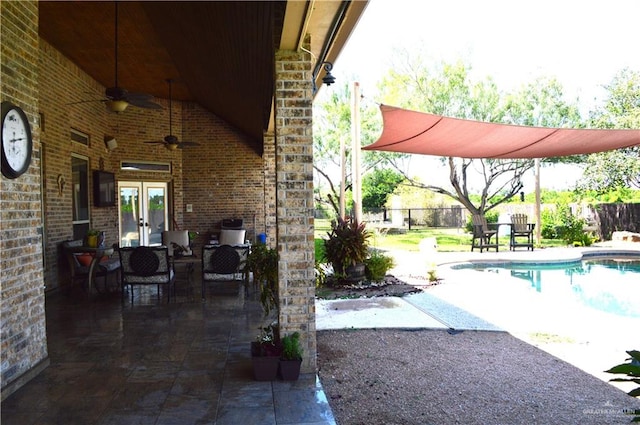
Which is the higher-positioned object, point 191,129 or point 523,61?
point 523,61

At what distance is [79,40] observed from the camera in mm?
6660

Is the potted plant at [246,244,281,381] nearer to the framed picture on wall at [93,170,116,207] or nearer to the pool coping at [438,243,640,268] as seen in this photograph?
the framed picture on wall at [93,170,116,207]

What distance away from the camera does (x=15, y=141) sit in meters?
3.20

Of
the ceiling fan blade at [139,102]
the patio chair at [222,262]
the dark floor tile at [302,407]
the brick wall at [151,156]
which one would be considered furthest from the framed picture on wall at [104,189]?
the dark floor tile at [302,407]

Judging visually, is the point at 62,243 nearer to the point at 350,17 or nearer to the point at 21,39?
the point at 21,39

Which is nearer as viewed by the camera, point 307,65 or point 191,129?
point 307,65

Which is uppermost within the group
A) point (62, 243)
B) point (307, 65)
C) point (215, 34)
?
point (215, 34)

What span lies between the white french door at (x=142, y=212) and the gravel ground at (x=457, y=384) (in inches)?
286

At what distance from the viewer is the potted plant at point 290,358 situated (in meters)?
3.28

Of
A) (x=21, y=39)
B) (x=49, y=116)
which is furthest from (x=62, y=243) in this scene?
(x=21, y=39)

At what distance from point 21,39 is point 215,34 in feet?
5.16

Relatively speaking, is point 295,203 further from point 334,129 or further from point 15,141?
point 334,129

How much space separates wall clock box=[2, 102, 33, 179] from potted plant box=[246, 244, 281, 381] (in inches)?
69.5

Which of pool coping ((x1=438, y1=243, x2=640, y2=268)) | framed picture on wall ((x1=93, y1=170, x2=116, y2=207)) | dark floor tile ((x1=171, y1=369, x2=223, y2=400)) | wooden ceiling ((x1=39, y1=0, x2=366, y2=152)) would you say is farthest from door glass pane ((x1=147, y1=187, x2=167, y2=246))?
dark floor tile ((x1=171, y1=369, x2=223, y2=400))
